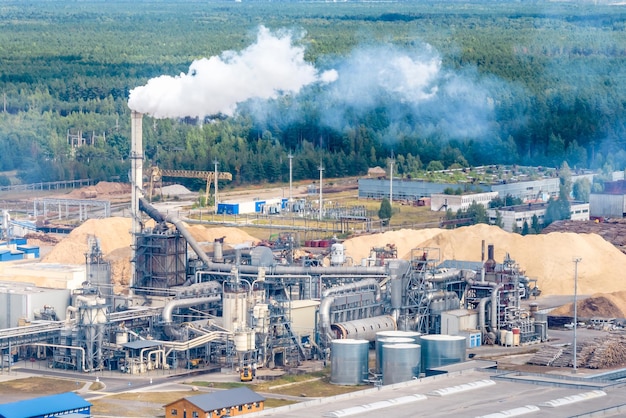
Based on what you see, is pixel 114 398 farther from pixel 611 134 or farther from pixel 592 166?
pixel 611 134

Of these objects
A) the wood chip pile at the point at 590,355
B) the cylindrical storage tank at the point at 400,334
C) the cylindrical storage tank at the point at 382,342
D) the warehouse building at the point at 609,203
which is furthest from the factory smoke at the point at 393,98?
the cylindrical storage tank at the point at 382,342

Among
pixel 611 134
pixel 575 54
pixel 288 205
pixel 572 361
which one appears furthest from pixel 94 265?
pixel 575 54

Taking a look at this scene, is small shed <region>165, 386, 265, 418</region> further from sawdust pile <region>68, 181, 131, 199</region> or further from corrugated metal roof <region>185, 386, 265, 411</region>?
sawdust pile <region>68, 181, 131, 199</region>

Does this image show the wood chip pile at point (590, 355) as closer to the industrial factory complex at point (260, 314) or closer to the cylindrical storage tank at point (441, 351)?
the industrial factory complex at point (260, 314)

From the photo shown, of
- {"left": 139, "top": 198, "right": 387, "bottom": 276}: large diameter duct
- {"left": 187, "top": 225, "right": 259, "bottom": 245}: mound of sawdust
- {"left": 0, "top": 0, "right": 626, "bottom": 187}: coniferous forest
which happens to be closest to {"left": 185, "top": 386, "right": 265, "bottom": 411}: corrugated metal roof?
{"left": 139, "top": 198, "right": 387, "bottom": 276}: large diameter duct

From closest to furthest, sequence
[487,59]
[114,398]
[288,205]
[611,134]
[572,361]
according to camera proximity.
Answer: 1. [114,398]
2. [572,361]
3. [288,205]
4. [611,134]
5. [487,59]

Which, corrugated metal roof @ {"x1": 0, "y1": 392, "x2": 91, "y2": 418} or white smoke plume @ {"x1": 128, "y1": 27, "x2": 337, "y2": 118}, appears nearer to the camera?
corrugated metal roof @ {"x1": 0, "y1": 392, "x2": 91, "y2": 418}
